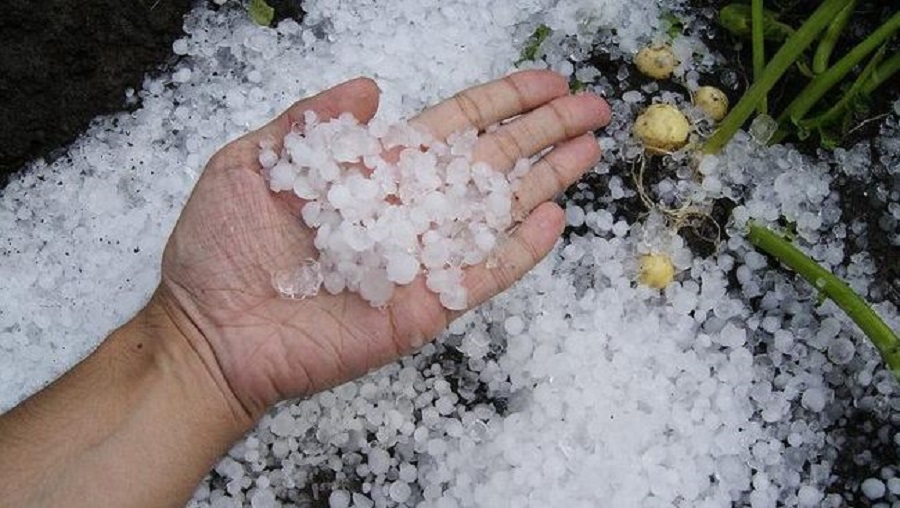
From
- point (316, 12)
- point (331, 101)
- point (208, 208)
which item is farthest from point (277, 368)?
point (316, 12)

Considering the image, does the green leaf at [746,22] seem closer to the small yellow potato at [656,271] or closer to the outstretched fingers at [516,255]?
the small yellow potato at [656,271]

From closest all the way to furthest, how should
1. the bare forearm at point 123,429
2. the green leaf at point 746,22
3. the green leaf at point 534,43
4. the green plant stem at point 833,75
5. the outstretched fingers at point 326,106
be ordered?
the bare forearm at point 123,429
the outstretched fingers at point 326,106
the green plant stem at point 833,75
the green leaf at point 746,22
the green leaf at point 534,43

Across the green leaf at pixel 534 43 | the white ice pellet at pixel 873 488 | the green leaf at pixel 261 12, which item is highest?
the green leaf at pixel 261 12

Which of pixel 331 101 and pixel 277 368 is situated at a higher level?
pixel 331 101

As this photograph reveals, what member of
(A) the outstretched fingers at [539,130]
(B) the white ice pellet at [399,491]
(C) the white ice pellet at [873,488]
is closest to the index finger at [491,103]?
(A) the outstretched fingers at [539,130]

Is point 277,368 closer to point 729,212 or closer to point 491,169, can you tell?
point 491,169

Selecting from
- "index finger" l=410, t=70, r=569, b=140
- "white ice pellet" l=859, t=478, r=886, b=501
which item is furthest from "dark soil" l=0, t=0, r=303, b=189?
"white ice pellet" l=859, t=478, r=886, b=501
